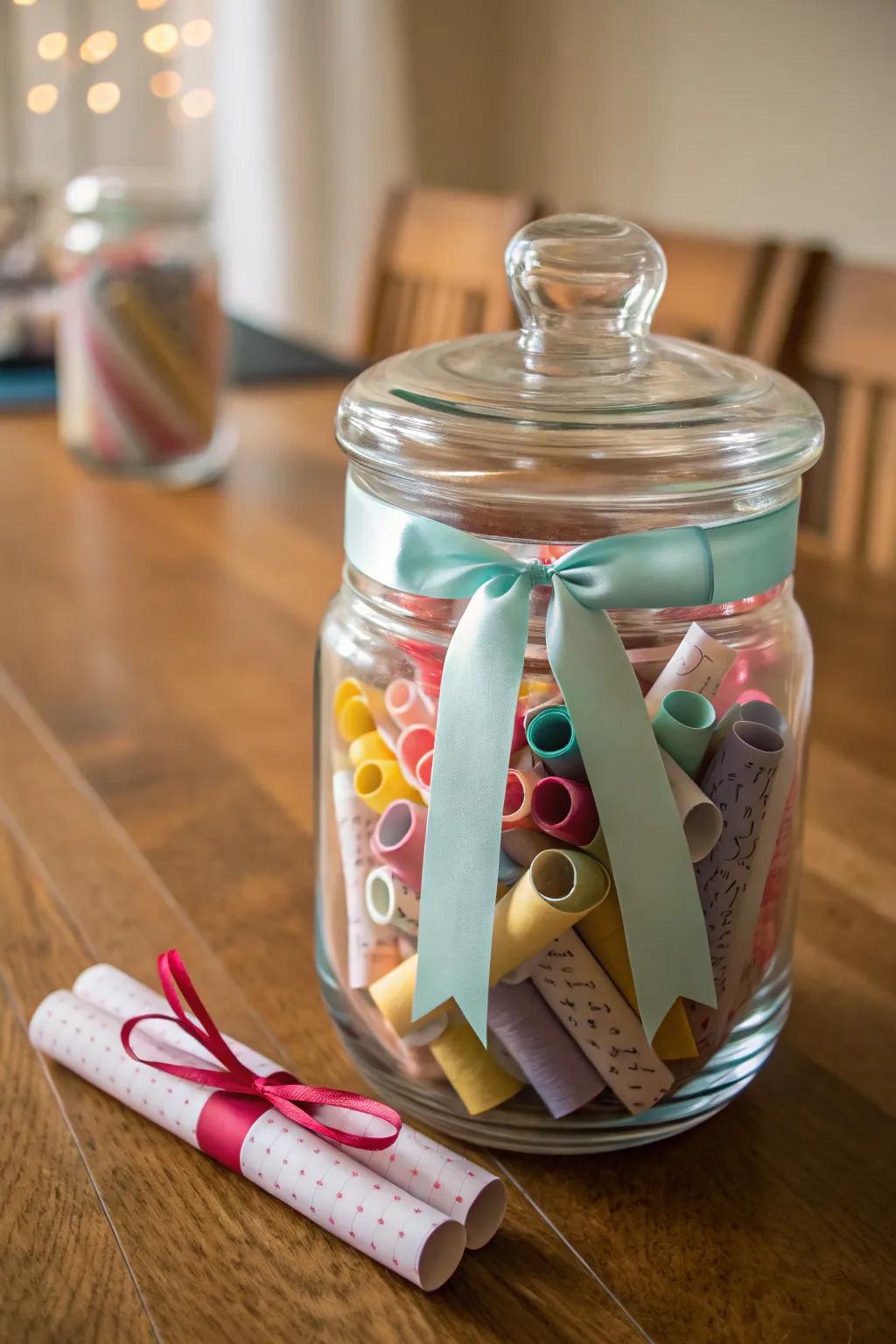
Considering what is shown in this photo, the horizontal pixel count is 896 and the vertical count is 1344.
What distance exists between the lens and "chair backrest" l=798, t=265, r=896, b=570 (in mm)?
1284

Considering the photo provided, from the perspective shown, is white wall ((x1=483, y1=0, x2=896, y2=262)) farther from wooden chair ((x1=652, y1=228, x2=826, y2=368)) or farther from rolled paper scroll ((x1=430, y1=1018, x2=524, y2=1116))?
rolled paper scroll ((x1=430, y1=1018, x2=524, y2=1116))

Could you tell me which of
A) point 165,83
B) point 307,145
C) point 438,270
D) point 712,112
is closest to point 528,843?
point 438,270

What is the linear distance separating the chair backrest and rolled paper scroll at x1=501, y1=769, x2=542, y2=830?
85 cm

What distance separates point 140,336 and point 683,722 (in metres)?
0.99

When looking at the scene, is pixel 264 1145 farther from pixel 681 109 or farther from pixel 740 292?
pixel 681 109

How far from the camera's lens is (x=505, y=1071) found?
1.64ft

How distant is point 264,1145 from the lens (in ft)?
1.60

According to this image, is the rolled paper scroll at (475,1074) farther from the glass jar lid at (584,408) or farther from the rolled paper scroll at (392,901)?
the glass jar lid at (584,408)

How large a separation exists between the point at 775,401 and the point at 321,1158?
12.6 inches

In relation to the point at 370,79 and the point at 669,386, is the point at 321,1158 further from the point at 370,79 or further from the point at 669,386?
the point at 370,79

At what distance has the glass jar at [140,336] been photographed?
1.31m

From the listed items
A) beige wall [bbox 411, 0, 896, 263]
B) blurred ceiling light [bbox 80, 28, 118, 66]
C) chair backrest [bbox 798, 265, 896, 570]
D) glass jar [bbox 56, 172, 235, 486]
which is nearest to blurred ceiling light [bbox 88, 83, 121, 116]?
blurred ceiling light [bbox 80, 28, 118, 66]

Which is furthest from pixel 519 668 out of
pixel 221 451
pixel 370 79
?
pixel 370 79

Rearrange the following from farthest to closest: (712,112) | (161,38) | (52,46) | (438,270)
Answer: (161,38) → (52,46) → (712,112) → (438,270)
